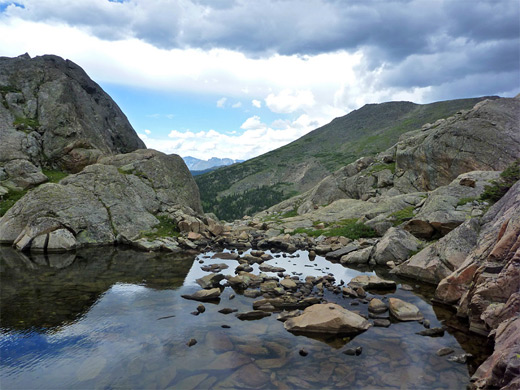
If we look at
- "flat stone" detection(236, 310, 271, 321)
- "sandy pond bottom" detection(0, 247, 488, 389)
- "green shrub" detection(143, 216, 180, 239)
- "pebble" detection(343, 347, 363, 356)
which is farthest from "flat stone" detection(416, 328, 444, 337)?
"green shrub" detection(143, 216, 180, 239)

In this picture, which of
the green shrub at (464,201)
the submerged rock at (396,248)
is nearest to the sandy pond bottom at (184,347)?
the submerged rock at (396,248)

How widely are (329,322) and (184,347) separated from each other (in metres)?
7.76

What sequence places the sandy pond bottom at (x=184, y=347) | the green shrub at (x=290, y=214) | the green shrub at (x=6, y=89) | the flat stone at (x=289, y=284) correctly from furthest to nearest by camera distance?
the green shrub at (x=290, y=214)
the green shrub at (x=6, y=89)
the flat stone at (x=289, y=284)
the sandy pond bottom at (x=184, y=347)

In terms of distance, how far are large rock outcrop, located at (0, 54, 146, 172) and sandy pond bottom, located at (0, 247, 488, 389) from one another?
125ft

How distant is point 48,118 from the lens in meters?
60.8

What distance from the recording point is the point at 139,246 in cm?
4103

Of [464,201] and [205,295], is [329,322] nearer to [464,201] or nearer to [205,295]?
[205,295]

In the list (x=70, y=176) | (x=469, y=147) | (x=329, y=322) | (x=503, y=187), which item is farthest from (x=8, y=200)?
(x=469, y=147)

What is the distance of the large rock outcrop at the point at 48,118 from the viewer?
184 feet

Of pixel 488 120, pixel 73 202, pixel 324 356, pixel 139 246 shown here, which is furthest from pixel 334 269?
pixel 488 120

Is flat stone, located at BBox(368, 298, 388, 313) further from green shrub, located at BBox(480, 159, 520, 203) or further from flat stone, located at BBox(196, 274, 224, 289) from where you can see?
green shrub, located at BBox(480, 159, 520, 203)

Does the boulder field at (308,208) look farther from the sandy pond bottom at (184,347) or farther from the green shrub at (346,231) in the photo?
the sandy pond bottom at (184,347)

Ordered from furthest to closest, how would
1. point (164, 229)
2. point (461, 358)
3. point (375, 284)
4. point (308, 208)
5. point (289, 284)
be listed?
point (308, 208) < point (164, 229) < point (375, 284) < point (289, 284) < point (461, 358)

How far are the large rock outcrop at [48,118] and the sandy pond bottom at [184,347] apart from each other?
125ft
